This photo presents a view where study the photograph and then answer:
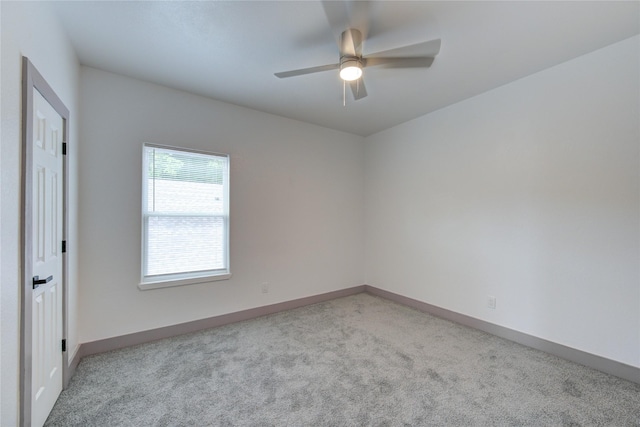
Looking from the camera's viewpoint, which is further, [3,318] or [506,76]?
[506,76]

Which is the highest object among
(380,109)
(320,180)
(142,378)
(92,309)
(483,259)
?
(380,109)

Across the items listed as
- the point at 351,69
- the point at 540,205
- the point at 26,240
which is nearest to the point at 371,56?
the point at 351,69

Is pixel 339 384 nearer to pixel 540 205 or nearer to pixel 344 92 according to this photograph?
pixel 540 205

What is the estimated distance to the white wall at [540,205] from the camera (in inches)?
87.5

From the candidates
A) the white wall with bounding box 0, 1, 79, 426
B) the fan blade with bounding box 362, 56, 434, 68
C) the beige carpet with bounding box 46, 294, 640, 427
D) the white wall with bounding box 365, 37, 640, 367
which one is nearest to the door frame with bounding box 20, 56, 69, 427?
the white wall with bounding box 0, 1, 79, 426

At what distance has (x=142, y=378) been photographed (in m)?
2.19

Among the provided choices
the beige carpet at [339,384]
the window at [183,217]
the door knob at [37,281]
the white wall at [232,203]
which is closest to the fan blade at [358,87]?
the white wall at [232,203]

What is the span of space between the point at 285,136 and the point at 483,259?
2976 mm

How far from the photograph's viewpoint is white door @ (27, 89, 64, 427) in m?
1.59

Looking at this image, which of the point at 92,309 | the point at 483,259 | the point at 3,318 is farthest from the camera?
the point at 483,259

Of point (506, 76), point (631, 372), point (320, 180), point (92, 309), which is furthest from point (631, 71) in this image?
→ point (92, 309)

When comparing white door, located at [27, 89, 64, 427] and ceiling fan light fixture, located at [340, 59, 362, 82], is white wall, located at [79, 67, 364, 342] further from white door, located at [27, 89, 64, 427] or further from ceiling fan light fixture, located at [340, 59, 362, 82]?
ceiling fan light fixture, located at [340, 59, 362, 82]

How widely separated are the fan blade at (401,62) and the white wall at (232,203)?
1.73 m

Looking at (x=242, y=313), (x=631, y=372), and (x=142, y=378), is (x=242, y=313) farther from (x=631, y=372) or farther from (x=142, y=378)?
(x=631, y=372)
